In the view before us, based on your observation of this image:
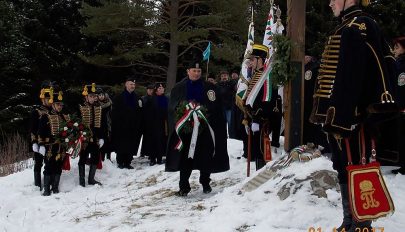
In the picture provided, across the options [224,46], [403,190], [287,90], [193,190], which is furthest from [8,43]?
[403,190]

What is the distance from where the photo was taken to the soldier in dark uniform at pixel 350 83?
13.3ft

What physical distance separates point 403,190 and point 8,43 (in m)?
18.2

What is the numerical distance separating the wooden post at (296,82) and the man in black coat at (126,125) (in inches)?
254

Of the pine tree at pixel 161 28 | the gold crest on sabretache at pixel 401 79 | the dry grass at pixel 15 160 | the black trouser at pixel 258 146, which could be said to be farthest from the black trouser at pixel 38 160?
the pine tree at pixel 161 28

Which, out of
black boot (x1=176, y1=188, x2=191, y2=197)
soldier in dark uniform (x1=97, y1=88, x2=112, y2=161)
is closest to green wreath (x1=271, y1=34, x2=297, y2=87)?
black boot (x1=176, y1=188, x2=191, y2=197)

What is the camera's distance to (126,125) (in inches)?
512

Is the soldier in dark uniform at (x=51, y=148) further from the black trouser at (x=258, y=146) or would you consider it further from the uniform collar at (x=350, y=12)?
the uniform collar at (x=350, y=12)

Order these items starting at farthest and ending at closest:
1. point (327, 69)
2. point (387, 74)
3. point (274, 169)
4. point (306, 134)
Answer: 1. point (306, 134)
2. point (274, 169)
3. point (327, 69)
4. point (387, 74)

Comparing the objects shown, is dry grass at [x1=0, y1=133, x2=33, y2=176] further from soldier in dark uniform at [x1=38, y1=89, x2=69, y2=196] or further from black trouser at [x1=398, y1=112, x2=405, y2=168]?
black trouser at [x1=398, y1=112, x2=405, y2=168]

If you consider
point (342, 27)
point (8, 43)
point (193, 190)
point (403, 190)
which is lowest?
point (193, 190)

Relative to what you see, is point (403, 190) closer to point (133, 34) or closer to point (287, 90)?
point (287, 90)

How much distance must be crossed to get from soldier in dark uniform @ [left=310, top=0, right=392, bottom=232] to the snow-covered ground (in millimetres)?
846

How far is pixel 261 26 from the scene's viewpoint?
22.6 metres

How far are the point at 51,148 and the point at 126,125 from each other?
318cm
